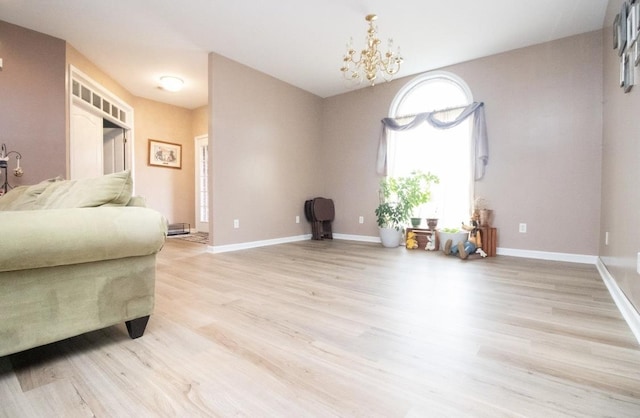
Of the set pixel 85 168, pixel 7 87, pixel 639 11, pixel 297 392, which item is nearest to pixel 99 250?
pixel 297 392

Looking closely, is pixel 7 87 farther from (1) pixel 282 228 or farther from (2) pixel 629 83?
(2) pixel 629 83

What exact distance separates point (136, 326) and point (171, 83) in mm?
4307

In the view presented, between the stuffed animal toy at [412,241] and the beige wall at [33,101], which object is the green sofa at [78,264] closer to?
the beige wall at [33,101]

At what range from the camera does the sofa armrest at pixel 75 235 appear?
1.03m

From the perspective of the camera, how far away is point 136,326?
1.41 m

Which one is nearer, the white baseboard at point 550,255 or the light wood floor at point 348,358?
the light wood floor at point 348,358

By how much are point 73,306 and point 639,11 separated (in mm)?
3185

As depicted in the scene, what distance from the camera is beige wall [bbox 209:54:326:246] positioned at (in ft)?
12.5

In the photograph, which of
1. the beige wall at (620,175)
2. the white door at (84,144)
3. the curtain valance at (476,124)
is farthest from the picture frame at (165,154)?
the beige wall at (620,175)

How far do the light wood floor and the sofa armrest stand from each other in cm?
44

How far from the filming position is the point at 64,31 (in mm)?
3262

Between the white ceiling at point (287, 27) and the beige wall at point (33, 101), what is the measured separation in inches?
5.1

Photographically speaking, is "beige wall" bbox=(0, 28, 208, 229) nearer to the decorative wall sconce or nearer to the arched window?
the decorative wall sconce

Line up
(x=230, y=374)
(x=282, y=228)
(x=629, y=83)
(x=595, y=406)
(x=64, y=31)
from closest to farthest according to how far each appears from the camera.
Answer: (x=595, y=406)
(x=230, y=374)
(x=629, y=83)
(x=64, y=31)
(x=282, y=228)
